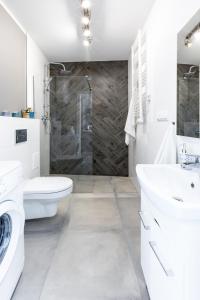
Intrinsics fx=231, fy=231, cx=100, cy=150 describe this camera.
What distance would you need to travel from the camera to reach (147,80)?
2688 mm

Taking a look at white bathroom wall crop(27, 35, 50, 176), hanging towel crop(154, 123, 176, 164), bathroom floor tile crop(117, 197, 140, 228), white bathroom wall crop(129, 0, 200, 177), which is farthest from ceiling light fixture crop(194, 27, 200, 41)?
white bathroom wall crop(27, 35, 50, 176)

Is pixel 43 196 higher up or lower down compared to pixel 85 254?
higher up

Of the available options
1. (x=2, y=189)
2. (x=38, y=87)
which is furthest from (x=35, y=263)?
(x=38, y=87)

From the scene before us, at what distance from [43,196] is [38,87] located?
226cm

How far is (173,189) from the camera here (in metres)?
1.38

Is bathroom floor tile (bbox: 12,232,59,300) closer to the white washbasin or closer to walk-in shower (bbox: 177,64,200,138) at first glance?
the white washbasin

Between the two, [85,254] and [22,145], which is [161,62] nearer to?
[22,145]

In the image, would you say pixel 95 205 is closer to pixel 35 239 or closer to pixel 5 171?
pixel 35 239

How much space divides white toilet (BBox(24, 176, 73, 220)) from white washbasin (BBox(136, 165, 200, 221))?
41.2 inches

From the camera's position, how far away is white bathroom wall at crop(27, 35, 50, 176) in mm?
3443

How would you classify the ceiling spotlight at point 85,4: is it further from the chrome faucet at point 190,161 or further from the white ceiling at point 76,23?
the chrome faucet at point 190,161

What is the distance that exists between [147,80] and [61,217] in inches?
72.7

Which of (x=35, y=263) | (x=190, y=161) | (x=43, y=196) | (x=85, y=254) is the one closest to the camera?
(x=190, y=161)

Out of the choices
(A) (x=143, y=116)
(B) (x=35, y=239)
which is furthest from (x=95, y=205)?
(A) (x=143, y=116)
